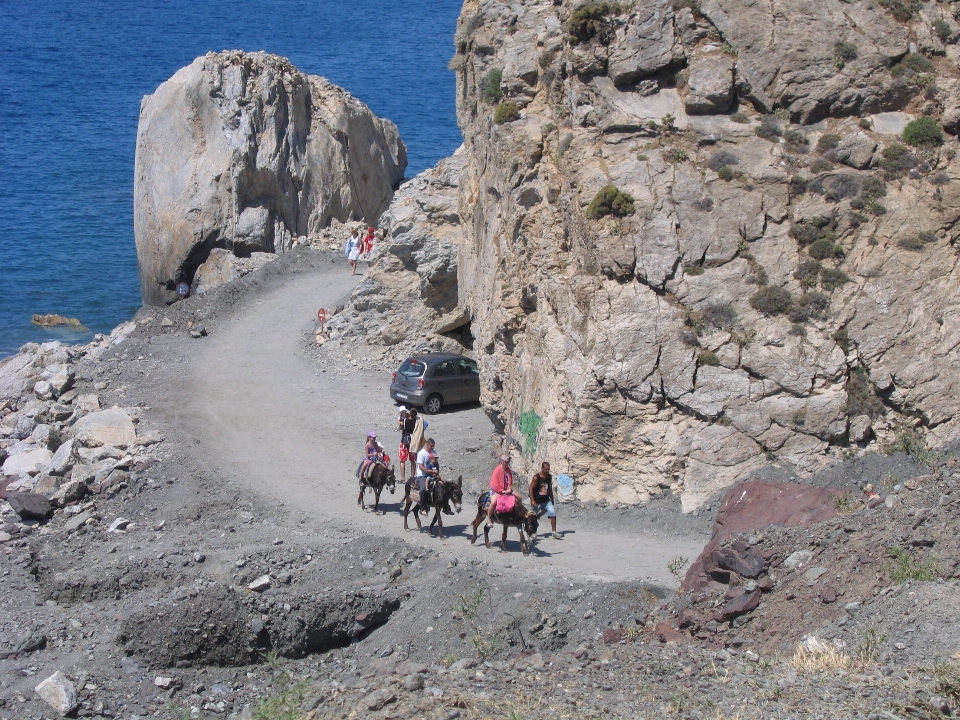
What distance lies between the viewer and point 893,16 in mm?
24578

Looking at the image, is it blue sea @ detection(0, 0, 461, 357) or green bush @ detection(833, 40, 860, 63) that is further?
blue sea @ detection(0, 0, 461, 357)

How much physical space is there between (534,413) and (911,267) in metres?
9.05

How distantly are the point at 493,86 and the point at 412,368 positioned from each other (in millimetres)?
9537

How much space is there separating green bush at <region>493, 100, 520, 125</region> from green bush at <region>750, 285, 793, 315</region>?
778cm

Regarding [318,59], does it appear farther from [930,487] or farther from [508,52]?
[930,487]

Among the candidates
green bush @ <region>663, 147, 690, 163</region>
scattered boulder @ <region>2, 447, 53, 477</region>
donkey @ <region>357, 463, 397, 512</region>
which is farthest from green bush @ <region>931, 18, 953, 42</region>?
scattered boulder @ <region>2, 447, 53, 477</region>

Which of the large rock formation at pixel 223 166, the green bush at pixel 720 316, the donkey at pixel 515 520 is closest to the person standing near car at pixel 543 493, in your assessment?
the donkey at pixel 515 520

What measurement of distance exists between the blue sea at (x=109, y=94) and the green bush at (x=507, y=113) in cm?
3207

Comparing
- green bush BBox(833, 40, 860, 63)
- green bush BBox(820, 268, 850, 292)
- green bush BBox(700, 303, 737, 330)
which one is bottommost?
green bush BBox(700, 303, 737, 330)

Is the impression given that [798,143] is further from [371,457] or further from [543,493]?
[371,457]

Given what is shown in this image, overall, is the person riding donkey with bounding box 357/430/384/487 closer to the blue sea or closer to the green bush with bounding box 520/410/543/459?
the green bush with bounding box 520/410/543/459

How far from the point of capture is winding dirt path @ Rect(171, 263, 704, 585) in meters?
20.6

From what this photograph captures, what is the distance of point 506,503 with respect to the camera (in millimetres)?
20141

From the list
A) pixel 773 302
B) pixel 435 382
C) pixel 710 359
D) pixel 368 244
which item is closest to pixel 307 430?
pixel 435 382
